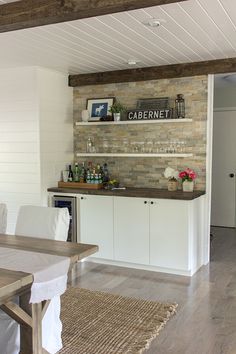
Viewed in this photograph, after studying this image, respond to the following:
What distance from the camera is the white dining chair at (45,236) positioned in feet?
8.23

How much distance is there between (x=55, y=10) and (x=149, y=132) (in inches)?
107

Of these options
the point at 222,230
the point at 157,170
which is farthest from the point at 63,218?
the point at 222,230

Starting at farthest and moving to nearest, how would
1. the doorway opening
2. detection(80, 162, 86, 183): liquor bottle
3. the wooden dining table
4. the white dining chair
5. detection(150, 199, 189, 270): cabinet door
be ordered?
the doorway opening < detection(80, 162, 86, 183): liquor bottle < detection(150, 199, 189, 270): cabinet door < the white dining chair < the wooden dining table

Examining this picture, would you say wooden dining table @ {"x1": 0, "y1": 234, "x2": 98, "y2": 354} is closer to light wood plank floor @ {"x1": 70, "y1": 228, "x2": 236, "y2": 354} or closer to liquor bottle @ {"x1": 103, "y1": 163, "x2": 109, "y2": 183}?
light wood plank floor @ {"x1": 70, "y1": 228, "x2": 236, "y2": 354}

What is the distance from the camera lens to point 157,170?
510cm

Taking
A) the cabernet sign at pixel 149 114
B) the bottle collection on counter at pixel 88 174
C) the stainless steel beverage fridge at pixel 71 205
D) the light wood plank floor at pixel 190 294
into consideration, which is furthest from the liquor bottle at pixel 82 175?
the light wood plank floor at pixel 190 294

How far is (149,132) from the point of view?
5.11 m

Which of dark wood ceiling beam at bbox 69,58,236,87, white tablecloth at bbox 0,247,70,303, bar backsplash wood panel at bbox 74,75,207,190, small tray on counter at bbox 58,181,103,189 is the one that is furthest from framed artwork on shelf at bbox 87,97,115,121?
white tablecloth at bbox 0,247,70,303

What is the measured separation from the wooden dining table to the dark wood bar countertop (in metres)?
1.92

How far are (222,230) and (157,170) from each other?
2403 millimetres

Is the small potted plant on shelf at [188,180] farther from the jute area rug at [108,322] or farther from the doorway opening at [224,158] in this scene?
the doorway opening at [224,158]

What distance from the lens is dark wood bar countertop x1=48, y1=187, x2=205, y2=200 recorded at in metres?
4.43

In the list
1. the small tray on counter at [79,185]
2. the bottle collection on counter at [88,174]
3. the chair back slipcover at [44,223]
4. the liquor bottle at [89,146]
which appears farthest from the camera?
the liquor bottle at [89,146]

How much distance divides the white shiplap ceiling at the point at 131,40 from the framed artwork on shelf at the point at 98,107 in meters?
0.56
